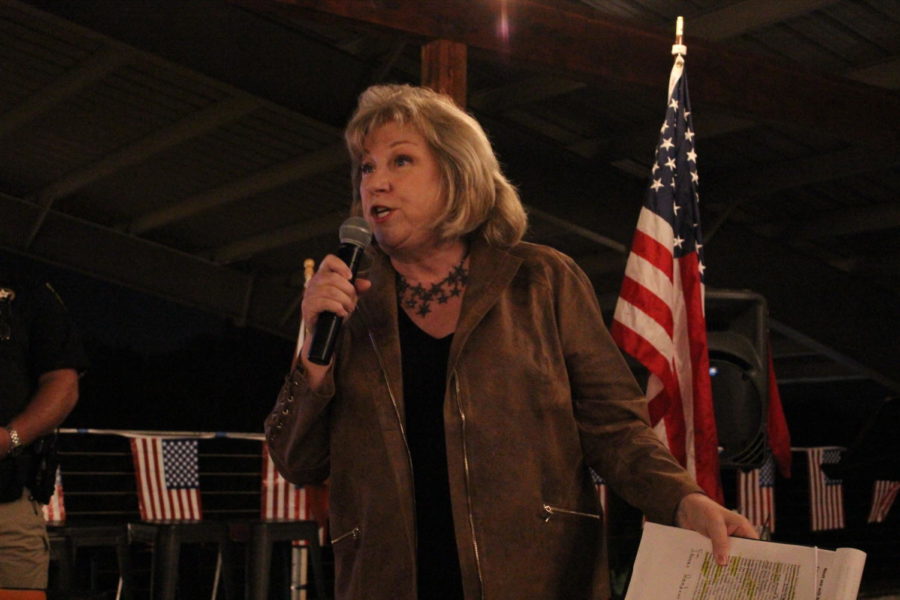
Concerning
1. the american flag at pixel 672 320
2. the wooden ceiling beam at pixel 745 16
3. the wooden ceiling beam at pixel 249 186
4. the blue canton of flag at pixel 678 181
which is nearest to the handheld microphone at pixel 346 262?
the american flag at pixel 672 320

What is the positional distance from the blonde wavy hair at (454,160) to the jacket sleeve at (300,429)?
1.01ft

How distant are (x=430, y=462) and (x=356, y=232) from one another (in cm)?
37

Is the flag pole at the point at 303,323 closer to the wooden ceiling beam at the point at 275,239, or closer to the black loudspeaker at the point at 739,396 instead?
the black loudspeaker at the point at 739,396

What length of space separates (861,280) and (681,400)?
26.8 feet

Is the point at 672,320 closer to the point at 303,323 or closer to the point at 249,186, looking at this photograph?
the point at 303,323

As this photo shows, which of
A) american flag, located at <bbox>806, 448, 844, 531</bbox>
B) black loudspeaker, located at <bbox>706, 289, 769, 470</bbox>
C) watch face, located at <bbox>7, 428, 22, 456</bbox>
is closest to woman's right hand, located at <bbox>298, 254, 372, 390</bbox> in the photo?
watch face, located at <bbox>7, 428, 22, 456</bbox>

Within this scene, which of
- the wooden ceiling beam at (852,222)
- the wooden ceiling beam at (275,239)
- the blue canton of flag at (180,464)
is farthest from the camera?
the wooden ceiling beam at (275,239)

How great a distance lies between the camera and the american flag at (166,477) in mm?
6797

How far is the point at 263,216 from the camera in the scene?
1155cm

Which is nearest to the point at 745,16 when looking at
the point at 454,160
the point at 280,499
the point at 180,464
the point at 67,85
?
the point at 280,499

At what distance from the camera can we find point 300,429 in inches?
63.8

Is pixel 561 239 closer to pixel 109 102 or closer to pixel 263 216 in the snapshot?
pixel 263 216

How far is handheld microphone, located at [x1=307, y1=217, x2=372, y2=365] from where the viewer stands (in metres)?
A: 1.52

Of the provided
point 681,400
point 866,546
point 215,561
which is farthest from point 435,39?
point 866,546
